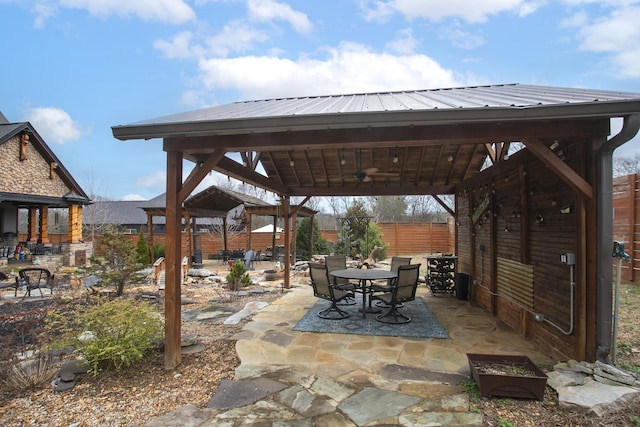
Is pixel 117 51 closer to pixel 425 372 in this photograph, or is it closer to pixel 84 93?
pixel 84 93

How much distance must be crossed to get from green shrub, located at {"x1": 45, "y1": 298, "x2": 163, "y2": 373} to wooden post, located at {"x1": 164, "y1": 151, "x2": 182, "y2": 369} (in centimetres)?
23

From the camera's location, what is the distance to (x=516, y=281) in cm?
470

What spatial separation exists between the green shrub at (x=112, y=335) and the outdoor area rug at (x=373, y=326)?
1.98m

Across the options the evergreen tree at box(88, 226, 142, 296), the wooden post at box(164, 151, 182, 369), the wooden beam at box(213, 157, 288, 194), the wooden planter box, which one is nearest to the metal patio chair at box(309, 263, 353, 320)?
the wooden beam at box(213, 157, 288, 194)

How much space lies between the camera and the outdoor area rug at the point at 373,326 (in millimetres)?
4613

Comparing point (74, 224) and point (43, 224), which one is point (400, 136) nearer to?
point (74, 224)

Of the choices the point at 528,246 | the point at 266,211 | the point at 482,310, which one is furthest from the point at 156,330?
the point at 266,211

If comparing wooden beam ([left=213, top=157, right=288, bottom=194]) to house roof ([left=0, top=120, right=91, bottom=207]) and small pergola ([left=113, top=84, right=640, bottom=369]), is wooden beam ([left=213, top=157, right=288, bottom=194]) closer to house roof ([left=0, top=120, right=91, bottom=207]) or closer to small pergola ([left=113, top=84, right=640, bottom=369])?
small pergola ([left=113, top=84, right=640, bottom=369])

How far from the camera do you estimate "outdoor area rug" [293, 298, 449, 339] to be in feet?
15.1

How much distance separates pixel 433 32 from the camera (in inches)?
307

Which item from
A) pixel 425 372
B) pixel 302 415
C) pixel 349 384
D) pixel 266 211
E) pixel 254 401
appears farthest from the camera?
pixel 266 211

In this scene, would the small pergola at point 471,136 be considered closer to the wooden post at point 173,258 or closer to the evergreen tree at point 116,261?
the wooden post at point 173,258

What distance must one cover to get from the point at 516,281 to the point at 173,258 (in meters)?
4.34

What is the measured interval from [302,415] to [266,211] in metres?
11.0
